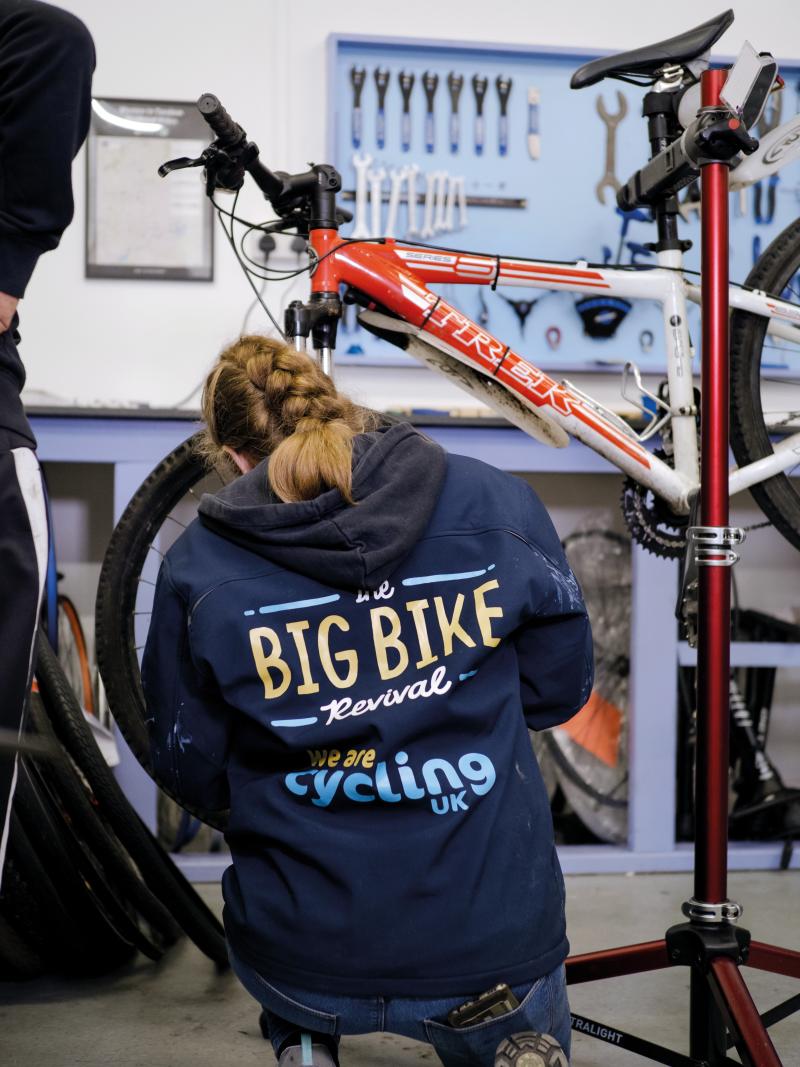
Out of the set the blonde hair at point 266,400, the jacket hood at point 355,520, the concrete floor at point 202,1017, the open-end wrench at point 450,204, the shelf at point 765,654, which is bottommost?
the concrete floor at point 202,1017

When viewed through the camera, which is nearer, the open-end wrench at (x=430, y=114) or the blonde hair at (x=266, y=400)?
the blonde hair at (x=266, y=400)

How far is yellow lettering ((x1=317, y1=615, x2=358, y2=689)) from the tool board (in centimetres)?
184

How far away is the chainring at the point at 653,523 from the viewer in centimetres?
182

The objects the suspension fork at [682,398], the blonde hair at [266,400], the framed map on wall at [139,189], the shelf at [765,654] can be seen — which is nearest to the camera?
the blonde hair at [266,400]

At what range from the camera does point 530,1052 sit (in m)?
0.99

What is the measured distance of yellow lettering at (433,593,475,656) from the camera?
105 cm

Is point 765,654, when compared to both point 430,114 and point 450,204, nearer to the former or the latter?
point 450,204

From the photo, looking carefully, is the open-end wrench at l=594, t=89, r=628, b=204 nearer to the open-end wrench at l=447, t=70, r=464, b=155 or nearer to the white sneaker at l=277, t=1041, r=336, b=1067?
the open-end wrench at l=447, t=70, r=464, b=155

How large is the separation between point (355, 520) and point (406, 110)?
212 centimetres

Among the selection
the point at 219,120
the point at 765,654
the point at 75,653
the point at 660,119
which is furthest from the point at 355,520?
the point at 75,653

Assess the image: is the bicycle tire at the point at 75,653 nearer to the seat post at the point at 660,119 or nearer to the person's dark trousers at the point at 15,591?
the person's dark trousers at the point at 15,591

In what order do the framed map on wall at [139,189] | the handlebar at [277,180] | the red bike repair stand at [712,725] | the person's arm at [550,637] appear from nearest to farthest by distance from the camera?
the person's arm at [550,637] < the red bike repair stand at [712,725] < the handlebar at [277,180] < the framed map on wall at [139,189]

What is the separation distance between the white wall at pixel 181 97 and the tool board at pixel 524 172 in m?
0.10

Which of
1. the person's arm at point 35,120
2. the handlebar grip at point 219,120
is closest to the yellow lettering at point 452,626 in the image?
the person's arm at point 35,120
